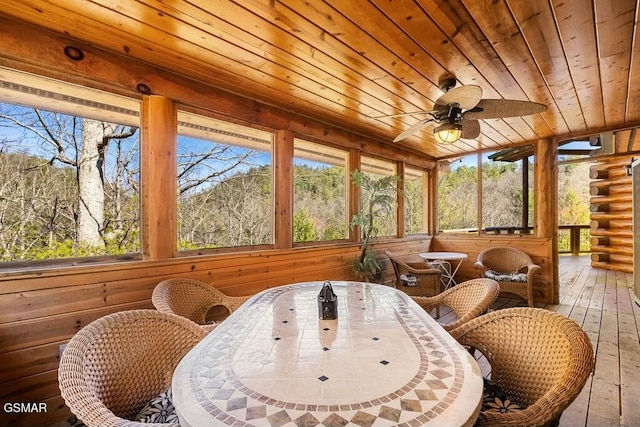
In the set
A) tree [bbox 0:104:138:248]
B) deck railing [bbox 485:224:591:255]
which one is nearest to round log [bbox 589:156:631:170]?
deck railing [bbox 485:224:591:255]

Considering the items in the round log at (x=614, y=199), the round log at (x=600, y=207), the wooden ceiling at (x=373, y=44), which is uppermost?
the wooden ceiling at (x=373, y=44)

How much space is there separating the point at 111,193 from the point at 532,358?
2.89m

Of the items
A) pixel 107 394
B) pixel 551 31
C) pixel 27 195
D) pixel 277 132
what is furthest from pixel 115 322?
pixel 551 31

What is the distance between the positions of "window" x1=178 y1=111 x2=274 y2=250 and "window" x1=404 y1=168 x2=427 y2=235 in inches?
114

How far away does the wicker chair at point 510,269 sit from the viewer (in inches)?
154

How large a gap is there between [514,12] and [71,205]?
3189 mm

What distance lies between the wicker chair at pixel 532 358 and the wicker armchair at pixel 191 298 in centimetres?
161

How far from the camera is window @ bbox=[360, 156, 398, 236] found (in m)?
4.59

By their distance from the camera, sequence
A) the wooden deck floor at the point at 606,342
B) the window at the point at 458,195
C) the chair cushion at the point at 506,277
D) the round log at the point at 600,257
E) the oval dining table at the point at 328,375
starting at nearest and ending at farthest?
1. the oval dining table at the point at 328,375
2. the wooden deck floor at the point at 606,342
3. the chair cushion at the point at 506,277
4. the window at the point at 458,195
5. the round log at the point at 600,257

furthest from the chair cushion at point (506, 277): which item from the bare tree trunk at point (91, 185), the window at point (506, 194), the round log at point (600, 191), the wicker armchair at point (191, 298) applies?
the round log at point (600, 191)

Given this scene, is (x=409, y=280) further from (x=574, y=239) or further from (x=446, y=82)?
(x=574, y=239)

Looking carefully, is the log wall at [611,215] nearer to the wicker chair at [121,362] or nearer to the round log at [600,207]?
the round log at [600,207]

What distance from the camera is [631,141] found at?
16.4ft

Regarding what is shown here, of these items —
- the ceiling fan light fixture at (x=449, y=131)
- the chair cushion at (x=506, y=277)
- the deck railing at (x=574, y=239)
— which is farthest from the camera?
the deck railing at (x=574, y=239)
